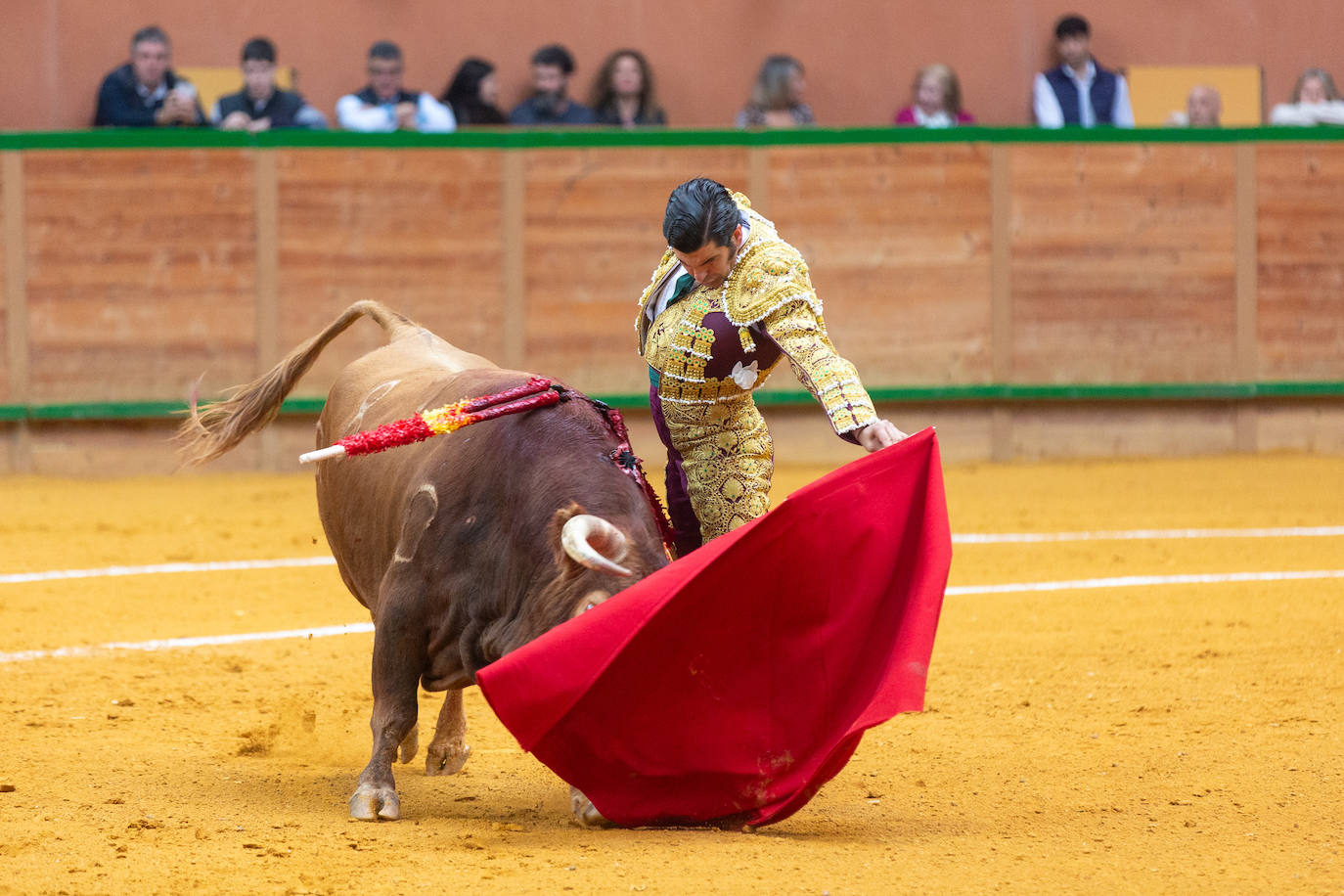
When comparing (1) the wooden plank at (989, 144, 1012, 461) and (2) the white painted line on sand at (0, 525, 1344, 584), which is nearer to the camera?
(2) the white painted line on sand at (0, 525, 1344, 584)

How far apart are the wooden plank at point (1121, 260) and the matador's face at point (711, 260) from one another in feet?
20.5

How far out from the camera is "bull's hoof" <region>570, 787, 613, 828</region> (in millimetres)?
3547

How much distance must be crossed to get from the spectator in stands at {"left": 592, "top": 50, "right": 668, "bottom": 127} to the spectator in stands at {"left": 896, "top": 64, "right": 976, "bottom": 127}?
1392 millimetres

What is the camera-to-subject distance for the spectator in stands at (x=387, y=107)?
944cm

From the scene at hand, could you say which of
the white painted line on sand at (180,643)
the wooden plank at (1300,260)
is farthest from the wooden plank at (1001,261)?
the white painted line on sand at (180,643)

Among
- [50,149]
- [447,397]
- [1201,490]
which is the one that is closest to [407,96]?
[50,149]

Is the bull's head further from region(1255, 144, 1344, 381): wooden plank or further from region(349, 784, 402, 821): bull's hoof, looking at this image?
region(1255, 144, 1344, 381): wooden plank

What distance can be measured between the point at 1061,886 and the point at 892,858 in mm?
325

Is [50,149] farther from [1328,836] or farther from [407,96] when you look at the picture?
[1328,836]

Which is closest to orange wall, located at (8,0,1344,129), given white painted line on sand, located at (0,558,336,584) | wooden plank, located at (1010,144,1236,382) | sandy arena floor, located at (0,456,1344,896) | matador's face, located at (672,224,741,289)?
wooden plank, located at (1010,144,1236,382)

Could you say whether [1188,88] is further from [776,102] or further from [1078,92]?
[776,102]

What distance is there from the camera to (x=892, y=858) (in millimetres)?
3289

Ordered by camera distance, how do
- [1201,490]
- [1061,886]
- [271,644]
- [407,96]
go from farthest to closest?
[407,96], [1201,490], [271,644], [1061,886]

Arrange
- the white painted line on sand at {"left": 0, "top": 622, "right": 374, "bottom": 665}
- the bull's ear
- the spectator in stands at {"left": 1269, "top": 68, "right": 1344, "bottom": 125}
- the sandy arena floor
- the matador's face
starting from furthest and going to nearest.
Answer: the spectator in stands at {"left": 1269, "top": 68, "right": 1344, "bottom": 125}
the white painted line on sand at {"left": 0, "top": 622, "right": 374, "bottom": 665}
the matador's face
the bull's ear
the sandy arena floor
